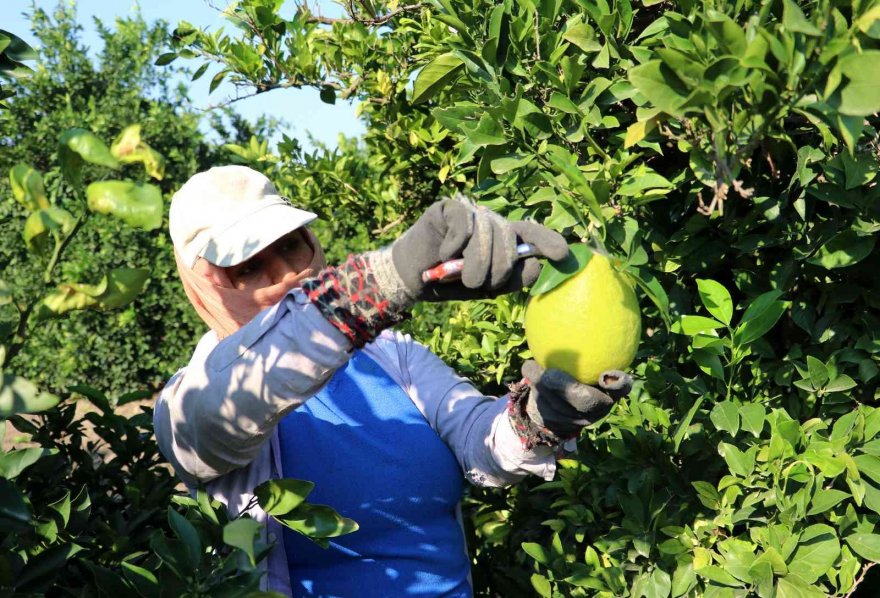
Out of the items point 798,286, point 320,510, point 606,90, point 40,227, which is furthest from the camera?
point 798,286

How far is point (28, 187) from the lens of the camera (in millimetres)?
851

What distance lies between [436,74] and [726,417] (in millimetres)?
906

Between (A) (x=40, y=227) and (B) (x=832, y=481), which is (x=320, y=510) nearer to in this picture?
(A) (x=40, y=227)

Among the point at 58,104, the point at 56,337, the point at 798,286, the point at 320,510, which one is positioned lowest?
the point at 56,337

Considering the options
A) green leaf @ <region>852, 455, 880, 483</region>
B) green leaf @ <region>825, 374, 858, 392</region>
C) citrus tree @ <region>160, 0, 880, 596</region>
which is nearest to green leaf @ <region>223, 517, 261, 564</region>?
citrus tree @ <region>160, 0, 880, 596</region>

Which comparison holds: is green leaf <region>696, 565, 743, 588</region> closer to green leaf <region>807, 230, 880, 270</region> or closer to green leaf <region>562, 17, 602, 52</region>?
green leaf <region>807, 230, 880, 270</region>

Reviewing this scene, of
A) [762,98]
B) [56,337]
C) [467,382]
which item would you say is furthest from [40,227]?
[56,337]

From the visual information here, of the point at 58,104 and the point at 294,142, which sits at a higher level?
the point at 294,142

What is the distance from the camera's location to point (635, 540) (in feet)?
5.61

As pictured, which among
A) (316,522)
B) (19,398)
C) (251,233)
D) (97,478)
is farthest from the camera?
(97,478)

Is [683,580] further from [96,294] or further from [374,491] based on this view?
[96,294]

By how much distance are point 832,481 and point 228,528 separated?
118cm

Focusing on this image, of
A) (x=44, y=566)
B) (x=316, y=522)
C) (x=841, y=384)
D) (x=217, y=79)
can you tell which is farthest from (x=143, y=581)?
(x=217, y=79)

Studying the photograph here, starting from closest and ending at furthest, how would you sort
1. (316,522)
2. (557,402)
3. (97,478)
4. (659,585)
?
(316,522)
(557,402)
(659,585)
(97,478)
